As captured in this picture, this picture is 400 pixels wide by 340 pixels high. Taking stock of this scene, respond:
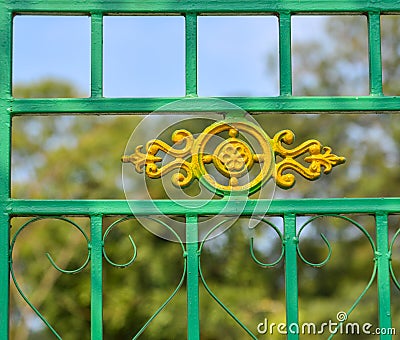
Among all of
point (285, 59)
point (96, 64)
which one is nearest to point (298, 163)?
point (285, 59)

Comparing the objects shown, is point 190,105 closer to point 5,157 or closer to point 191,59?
point 191,59

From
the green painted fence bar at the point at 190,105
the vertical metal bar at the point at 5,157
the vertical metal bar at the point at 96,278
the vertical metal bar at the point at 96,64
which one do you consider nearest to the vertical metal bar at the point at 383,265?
the green painted fence bar at the point at 190,105

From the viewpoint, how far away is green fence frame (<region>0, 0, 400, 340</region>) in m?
2.52

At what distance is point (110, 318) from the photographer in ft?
48.4

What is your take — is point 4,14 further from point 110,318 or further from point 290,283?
point 110,318

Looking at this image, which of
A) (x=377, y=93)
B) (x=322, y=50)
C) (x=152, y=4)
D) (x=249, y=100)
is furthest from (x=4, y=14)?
(x=322, y=50)

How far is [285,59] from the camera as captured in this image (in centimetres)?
260

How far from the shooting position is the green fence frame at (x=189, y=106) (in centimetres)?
252

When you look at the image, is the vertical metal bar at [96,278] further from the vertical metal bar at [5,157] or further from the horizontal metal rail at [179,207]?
the vertical metal bar at [5,157]

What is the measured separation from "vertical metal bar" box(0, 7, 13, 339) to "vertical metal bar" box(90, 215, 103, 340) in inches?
9.4

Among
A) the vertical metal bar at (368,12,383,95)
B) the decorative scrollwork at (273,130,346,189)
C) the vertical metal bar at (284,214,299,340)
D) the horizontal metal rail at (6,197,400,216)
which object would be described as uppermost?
the vertical metal bar at (368,12,383,95)

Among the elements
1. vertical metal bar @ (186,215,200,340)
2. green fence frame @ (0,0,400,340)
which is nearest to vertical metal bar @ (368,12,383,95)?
green fence frame @ (0,0,400,340)

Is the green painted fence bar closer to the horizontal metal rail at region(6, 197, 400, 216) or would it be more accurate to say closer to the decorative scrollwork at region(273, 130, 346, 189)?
the decorative scrollwork at region(273, 130, 346, 189)

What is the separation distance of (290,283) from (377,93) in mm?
613
